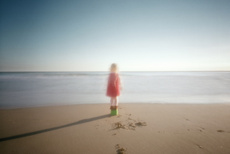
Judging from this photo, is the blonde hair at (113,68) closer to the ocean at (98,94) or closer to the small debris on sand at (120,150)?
the ocean at (98,94)

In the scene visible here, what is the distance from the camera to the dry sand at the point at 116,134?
2.44m

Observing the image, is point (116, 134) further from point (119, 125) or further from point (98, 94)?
point (98, 94)

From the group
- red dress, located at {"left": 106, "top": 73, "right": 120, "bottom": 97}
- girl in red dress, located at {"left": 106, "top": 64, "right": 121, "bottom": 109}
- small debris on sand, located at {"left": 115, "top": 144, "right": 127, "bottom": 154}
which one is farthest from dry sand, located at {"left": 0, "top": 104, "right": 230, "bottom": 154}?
red dress, located at {"left": 106, "top": 73, "right": 120, "bottom": 97}

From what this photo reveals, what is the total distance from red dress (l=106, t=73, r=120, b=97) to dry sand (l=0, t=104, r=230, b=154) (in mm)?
885

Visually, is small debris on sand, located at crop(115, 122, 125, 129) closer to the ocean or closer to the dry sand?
the dry sand

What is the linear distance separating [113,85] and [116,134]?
1981 mm

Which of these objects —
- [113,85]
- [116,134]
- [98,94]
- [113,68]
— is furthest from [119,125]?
[98,94]

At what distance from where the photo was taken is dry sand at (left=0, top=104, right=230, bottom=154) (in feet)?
8.01

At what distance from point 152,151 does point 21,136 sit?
315cm

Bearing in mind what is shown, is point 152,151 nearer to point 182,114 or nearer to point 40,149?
point 40,149

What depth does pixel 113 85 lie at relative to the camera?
462 cm

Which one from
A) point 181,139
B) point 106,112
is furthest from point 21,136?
point 181,139

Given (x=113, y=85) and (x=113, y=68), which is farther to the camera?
(x=113, y=68)

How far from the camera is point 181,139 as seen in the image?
2764 millimetres
